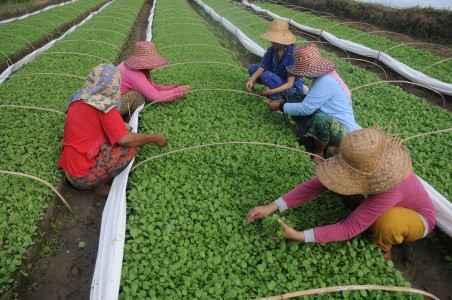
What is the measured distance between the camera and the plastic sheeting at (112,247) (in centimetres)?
300

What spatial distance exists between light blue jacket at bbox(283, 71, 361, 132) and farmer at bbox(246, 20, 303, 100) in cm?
102

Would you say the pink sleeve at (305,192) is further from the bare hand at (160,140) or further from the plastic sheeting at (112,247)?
the bare hand at (160,140)

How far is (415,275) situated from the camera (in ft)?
12.1

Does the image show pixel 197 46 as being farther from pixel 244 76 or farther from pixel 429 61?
pixel 429 61

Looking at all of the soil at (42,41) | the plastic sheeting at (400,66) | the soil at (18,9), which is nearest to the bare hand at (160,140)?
the plastic sheeting at (400,66)

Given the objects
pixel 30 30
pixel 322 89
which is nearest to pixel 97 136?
pixel 322 89

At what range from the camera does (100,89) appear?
3.74m

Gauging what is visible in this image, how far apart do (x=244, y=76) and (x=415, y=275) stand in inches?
189

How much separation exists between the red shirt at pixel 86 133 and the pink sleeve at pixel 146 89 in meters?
1.48

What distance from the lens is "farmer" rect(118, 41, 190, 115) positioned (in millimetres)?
5195

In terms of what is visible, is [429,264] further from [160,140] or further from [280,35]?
[280,35]

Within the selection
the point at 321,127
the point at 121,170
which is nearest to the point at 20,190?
the point at 121,170

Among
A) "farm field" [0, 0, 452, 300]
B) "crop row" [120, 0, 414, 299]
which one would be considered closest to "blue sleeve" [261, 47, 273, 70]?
"farm field" [0, 0, 452, 300]

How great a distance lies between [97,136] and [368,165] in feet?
9.34
